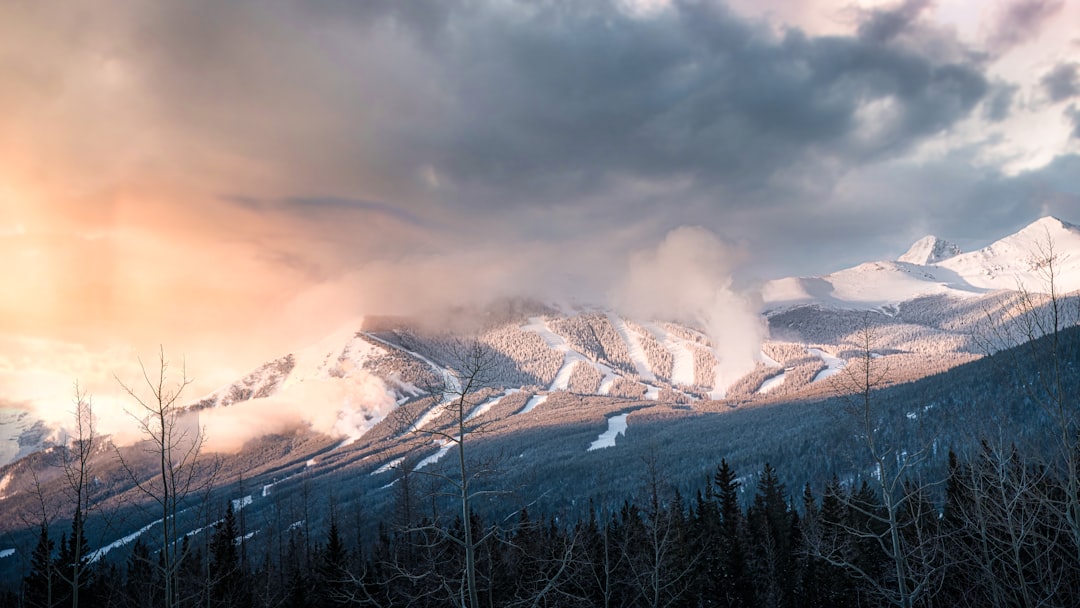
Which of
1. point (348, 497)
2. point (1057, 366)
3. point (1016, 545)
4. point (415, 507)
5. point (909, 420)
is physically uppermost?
point (1057, 366)

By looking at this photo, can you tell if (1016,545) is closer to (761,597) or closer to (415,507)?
(761,597)

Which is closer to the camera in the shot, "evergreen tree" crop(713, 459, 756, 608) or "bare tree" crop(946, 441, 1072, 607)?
"bare tree" crop(946, 441, 1072, 607)

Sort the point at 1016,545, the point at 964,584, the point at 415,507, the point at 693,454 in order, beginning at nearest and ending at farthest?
1. the point at 1016,545
2. the point at 964,584
3. the point at 415,507
4. the point at 693,454

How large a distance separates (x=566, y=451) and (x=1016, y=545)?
180m

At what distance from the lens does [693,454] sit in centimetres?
15688

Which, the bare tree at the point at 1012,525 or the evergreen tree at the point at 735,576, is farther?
the evergreen tree at the point at 735,576

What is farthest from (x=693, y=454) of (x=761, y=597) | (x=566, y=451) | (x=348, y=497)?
(x=761, y=597)

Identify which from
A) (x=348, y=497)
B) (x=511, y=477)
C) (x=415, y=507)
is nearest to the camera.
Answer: (x=415, y=507)

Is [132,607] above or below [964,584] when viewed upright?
above

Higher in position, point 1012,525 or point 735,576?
point 1012,525

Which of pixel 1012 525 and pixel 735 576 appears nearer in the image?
pixel 1012 525

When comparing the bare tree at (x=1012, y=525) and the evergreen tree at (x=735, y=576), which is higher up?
the bare tree at (x=1012, y=525)

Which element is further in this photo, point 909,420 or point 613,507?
point 909,420

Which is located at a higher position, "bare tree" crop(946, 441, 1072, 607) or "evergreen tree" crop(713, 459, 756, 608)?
"bare tree" crop(946, 441, 1072, 607)
